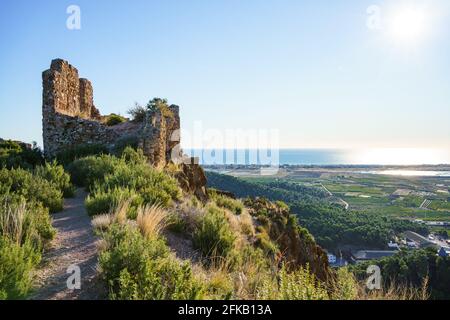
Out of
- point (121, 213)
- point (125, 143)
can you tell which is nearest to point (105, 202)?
point (121, 213)

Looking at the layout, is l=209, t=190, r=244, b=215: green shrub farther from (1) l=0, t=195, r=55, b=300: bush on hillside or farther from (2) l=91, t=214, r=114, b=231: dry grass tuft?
(1) l=0, t=195, r=55, b=300: bush on hillside

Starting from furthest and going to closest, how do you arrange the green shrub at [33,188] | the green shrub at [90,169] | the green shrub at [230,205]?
1. the green shrub at [230,205]
2. the green shrub at [90,169]
3. the green shrub at [33,188]

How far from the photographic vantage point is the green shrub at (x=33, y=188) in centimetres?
735

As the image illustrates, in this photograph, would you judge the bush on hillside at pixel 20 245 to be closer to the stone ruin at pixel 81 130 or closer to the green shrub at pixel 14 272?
the green shrub at pixel 14 272

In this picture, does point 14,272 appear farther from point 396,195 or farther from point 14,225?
point 396,195

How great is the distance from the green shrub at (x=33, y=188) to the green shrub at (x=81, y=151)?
4.19 m

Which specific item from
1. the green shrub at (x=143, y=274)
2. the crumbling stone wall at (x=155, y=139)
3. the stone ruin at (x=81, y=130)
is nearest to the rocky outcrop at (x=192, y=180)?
the stone ruin at (x=81, y=130)

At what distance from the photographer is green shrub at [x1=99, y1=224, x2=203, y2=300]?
3.47m

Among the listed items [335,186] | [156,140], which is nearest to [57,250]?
[156,140]

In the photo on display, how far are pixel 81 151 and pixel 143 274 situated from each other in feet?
33.1

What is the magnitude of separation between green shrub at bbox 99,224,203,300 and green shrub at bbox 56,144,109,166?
868 cm

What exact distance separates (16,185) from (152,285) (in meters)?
5.73
